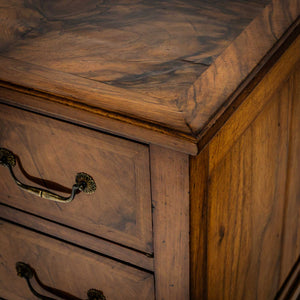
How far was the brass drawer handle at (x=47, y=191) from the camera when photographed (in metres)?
0.66

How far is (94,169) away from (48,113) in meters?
0.09

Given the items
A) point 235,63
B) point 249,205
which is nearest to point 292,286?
point 249,205

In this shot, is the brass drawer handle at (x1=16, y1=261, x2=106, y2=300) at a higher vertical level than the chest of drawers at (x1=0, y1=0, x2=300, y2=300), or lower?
lower

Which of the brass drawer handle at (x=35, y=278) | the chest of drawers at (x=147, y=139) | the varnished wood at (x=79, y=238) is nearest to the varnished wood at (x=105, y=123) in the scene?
the chest of drawers at (x=147, y=139)

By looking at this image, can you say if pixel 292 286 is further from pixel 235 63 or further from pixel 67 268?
pixel 235 63

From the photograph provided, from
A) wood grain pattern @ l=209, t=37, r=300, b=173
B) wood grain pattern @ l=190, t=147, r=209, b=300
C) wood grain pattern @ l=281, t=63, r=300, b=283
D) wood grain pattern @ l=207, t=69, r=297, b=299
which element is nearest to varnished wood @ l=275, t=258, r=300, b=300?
wood grain pattern @ l=281, t=63, r=300, b=283

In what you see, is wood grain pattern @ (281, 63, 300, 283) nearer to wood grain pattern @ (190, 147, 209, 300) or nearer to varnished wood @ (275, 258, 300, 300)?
varnished wood @ (275, 258, 300, 300)

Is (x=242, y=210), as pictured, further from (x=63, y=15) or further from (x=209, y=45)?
(x=63, y=15)

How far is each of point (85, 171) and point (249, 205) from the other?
0.77ft

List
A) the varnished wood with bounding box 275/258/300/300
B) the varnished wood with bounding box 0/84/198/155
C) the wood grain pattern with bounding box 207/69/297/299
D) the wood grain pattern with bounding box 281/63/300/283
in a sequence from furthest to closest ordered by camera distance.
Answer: the varnished wood with bounding box 275/258/300/300 → the wood grain pattern with bounding box 281/63/300/283 → the wood grain pattern with bounding box 207/69/297/299 → the varnished wood with bounding box 0/84/198/155

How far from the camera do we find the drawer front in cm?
73

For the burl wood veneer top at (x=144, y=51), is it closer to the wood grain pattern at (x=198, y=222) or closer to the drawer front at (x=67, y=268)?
the wood grain pattern at (x=198, y=222)

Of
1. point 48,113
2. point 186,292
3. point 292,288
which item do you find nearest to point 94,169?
point 48,113

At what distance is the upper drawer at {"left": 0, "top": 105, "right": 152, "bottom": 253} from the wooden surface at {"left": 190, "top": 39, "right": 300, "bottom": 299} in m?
0.07
